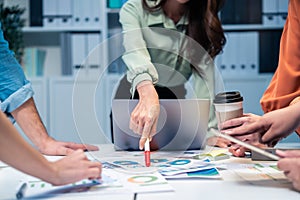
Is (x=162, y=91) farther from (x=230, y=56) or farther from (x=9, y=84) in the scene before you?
(x=230, y=56)

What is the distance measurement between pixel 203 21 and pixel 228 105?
54 centimetres

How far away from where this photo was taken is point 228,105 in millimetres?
1242

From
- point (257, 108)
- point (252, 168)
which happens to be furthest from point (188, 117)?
point (257, 108)

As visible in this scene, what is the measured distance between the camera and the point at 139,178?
3.33 ft

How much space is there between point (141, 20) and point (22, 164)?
3.04ft

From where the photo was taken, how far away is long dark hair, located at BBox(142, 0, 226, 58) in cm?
168

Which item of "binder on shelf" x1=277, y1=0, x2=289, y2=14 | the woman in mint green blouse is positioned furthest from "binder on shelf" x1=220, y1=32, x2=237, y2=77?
the woman in mint green blouse

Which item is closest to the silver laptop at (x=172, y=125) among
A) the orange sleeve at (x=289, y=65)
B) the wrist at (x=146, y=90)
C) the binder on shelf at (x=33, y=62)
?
A: the wrist at (x=146, y=90)

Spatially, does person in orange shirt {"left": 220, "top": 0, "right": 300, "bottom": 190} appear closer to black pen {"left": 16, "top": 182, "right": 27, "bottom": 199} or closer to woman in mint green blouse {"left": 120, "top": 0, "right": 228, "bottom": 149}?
woman in mint green blouse {"left": 120, "top": 0, "right": 228, "bottom": 149}

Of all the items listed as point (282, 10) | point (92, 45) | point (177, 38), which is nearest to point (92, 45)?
point (92, 45)

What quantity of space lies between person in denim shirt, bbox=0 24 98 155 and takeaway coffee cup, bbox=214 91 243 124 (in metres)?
0.43

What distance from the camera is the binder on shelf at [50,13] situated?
10.7ft

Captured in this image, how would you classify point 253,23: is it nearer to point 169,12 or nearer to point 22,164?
point 169,12

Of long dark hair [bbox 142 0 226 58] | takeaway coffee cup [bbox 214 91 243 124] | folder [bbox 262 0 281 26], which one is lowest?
takeaway coffee cup [bbox 214 91 243 124]
